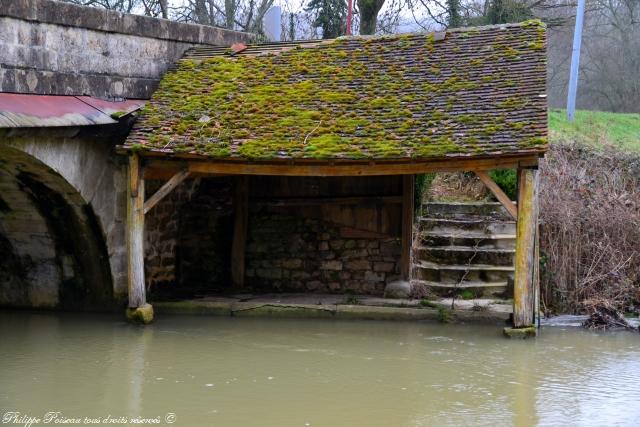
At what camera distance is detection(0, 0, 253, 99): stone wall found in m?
8.99

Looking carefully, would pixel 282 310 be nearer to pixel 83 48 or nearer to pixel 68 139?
pixel 68 139

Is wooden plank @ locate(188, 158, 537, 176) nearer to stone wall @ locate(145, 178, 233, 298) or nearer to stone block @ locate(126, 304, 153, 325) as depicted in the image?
stone block @ locate(126, 304, 153, 325)

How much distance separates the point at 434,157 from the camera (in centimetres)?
950

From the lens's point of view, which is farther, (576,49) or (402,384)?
(576,49)

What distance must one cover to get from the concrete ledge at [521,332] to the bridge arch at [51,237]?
4.82 meters

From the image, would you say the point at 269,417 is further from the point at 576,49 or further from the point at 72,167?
the point at 576,49

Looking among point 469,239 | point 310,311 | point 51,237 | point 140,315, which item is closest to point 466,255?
point 469,239

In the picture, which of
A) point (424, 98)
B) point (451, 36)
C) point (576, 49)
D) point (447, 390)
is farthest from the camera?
point (576, 49)

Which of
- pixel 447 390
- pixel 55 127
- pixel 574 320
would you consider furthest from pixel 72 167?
pixel 574 320

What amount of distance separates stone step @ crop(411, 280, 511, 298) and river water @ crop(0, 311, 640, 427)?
1024mm

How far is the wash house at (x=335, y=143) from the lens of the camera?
973cm

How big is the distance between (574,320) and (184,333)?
4.72 meters

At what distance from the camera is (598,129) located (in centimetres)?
1792

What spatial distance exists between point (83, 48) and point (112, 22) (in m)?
0.63
